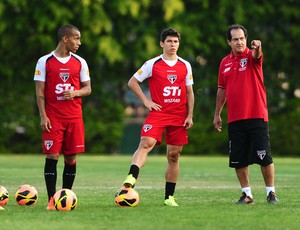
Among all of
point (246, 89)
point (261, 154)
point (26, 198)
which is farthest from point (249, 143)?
point (26, 198)

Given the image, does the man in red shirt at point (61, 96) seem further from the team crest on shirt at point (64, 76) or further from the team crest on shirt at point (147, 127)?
the team crest on shirt at point (147, 127)

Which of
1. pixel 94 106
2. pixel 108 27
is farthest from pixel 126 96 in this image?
pixel 108 27

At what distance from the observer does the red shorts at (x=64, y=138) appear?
39.0 feet

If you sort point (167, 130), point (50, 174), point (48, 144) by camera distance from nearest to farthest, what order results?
point (48, 144), point (50, 174), point (167, 130)

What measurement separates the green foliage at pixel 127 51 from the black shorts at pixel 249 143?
827 inches

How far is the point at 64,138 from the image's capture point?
12.1 meters

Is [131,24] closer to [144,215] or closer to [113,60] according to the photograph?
[113,60]

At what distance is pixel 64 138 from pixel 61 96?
54 centimetres

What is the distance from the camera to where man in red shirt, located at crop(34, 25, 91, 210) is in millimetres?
11891

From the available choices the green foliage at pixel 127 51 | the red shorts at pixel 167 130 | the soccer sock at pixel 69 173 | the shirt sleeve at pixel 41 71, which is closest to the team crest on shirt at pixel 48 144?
the soccer sock at pixel 69 173

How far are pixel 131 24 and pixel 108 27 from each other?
1.41m

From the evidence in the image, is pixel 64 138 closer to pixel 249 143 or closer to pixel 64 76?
pixel 64 76

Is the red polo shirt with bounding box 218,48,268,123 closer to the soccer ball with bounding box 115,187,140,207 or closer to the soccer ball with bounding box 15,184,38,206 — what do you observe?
the soccer ball with bounding box 115,187,140,207

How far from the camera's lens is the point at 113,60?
112 feet
